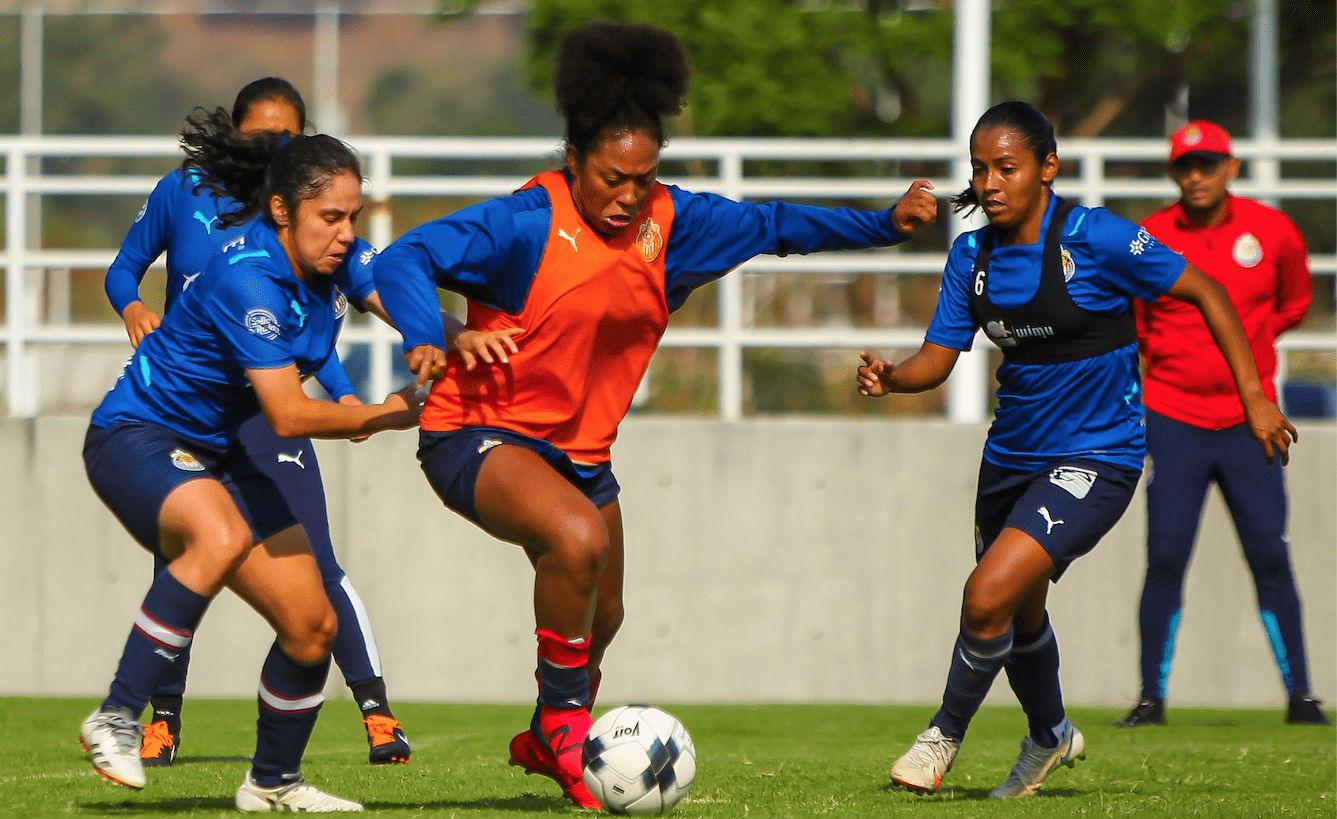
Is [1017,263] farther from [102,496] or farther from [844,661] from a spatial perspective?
[844,661]

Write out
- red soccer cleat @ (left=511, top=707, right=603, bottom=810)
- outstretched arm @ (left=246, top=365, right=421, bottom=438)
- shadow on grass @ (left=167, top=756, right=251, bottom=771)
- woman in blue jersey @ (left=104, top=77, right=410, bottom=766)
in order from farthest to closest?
1. shadow on grass @ (left=167, top=756, right=251, bottom=771)
2. woman in blue jersey @ (left=104, top=77, right=410, bottom=766)
3. red soccer cleat @ (left=511, top=707, right=603, bottom=810)
4. outstretched arm @ (left=246, top=365, right=421, bottom=438)

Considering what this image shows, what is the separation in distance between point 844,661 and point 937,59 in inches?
337

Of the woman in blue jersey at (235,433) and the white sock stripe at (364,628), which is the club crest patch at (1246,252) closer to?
the white sock stripe at (364,628)

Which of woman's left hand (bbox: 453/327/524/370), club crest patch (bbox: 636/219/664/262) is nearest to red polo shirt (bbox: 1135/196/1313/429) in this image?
club crest patch (bbox: 636/219/664/262)

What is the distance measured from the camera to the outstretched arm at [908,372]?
5344 millimetres

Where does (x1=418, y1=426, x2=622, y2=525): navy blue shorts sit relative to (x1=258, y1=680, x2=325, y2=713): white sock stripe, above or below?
above

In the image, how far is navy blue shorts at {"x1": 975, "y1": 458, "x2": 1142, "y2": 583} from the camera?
5305 mm

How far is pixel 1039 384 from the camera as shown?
216 inches

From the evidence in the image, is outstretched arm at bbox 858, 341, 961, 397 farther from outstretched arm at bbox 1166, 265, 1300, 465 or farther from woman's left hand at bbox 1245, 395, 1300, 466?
woman's left hand at bbox 1245, 395, 1300, 466

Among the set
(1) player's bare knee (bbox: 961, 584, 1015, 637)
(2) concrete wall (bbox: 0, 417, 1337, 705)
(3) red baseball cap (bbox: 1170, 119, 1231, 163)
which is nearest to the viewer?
(1) player's bare knee (bbox: 961, 584, 1015, 637)

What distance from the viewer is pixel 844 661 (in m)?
9.10

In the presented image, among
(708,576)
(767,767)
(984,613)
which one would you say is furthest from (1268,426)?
(708,576)

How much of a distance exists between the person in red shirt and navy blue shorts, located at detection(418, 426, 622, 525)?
11.5ft

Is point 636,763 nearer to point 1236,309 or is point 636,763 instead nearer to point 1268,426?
point 1268,426
